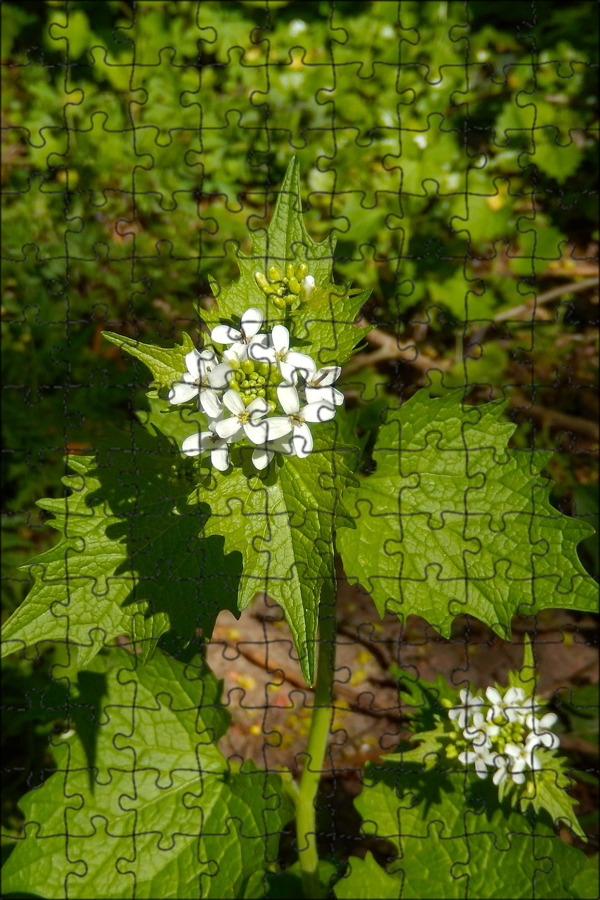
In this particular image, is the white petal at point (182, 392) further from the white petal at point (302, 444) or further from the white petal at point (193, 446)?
the white petal at point (302, 444)

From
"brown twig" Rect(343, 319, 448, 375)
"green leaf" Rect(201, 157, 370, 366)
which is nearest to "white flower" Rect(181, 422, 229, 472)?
"green leaf" Rect(201, 157, 370, 366)

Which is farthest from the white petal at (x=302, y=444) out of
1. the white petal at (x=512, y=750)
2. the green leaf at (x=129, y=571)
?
the white petal at (x=512, y=750)

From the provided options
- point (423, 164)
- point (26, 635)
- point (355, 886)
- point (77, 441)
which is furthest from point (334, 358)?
point (423, 164)

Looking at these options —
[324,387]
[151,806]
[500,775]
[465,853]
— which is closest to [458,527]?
[324,387]

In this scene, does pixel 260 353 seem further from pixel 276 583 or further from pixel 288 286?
pixel 276 583

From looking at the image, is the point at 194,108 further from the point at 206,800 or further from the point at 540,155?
the point at 206,800

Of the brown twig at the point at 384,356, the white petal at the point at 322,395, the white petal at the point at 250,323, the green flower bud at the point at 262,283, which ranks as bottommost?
the brown twig at the point at 384,356
